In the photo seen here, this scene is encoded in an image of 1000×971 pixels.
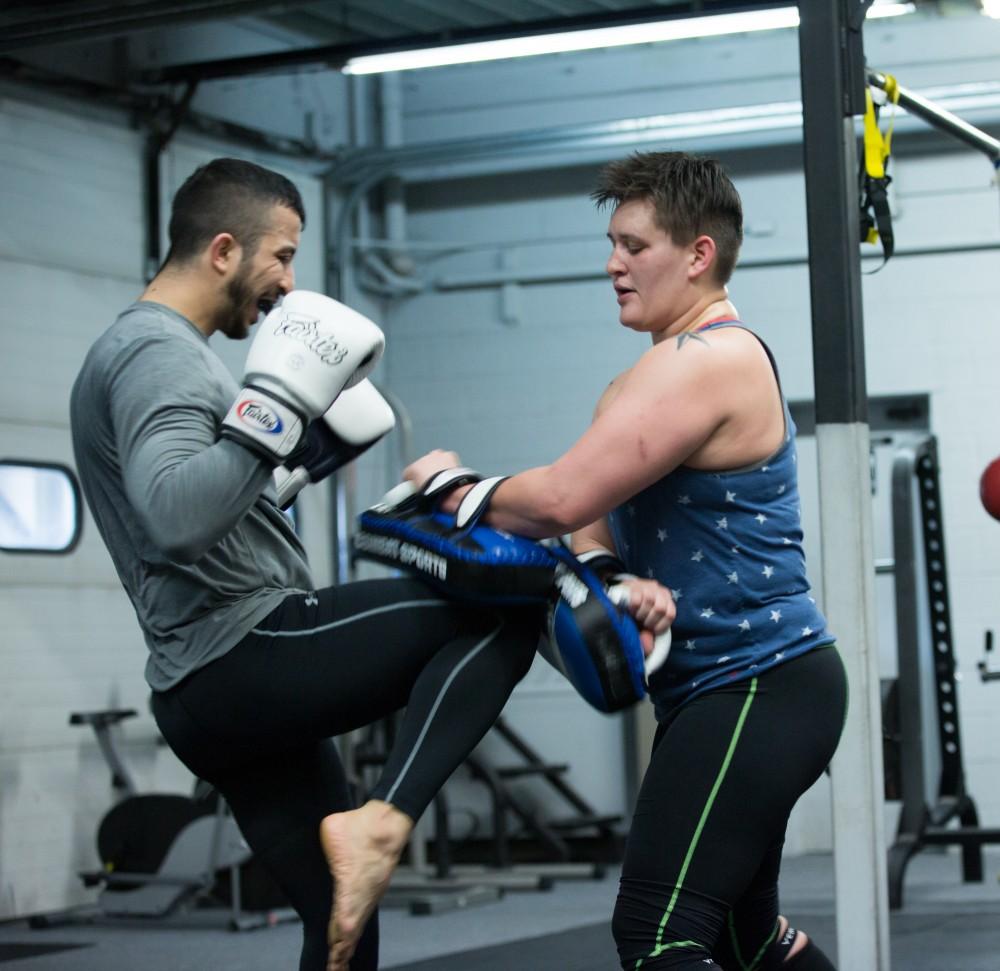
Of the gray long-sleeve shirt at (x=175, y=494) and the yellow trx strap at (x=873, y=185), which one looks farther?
the yellow trx strap at (x=873, y=185)

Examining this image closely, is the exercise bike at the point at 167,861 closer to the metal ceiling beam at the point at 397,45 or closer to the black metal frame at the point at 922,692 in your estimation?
the black metal frame at the point at 922,692

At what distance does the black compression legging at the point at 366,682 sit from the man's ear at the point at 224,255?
0.54 meters

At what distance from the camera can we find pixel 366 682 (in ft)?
7.14

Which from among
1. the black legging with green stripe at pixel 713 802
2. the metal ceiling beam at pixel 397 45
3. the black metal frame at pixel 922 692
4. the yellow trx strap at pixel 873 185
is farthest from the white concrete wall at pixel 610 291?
the black legging with green stripe at pixel 713 802

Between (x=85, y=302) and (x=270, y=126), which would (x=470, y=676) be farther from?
(x=270, y=126)

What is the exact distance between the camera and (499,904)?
21.1 feet

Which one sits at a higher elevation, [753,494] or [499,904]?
[753,494]

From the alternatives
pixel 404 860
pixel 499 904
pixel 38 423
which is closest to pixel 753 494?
pixel 499 904

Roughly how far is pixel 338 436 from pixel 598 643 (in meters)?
0.70

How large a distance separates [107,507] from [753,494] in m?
0.96

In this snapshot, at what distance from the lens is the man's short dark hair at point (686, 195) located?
2.29 metres

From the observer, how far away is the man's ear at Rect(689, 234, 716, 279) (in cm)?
230

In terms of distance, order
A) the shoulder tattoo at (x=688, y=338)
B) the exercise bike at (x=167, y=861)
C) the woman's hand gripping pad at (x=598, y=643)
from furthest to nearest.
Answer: the exercise bike at (x=167, y=861)
the shoulder tattoo at (x=688, y=338)
the woman's hand gripping pad at (x=598, y=643)

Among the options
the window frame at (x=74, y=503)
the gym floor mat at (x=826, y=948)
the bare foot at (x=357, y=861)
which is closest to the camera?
the bare foot at (x=357, y=861)
